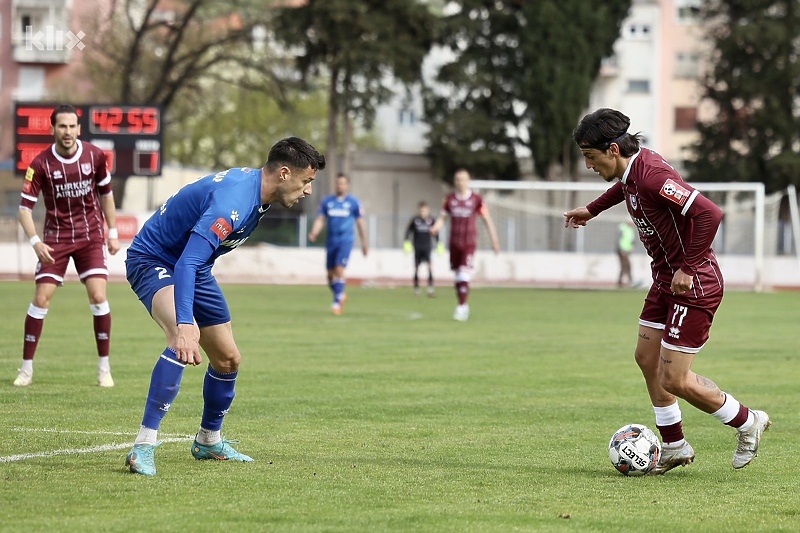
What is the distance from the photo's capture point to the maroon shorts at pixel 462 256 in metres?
20.9

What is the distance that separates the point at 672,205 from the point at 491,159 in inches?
1626

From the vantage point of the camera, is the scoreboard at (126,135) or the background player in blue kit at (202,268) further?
the scoreboard at (126,135)

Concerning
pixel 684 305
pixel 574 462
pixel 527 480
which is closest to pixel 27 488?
pixel 527 480

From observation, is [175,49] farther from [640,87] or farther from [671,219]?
[671,219]

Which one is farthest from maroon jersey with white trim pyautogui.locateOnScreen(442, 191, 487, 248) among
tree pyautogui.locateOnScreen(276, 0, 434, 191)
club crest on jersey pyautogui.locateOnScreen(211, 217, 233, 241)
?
tree pyautogui.locateOnScreen(276, 0, 434, 191)

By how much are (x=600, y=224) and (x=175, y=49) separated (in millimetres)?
17627

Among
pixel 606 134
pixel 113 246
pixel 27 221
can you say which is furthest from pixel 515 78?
pixel 606 134

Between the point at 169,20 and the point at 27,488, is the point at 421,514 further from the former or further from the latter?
the point at 169,20

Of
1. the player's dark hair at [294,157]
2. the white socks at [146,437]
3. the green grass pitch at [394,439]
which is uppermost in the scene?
the player's dark hair at [294,157]

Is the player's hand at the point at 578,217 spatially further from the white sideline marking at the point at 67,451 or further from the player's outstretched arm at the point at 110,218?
the player's outstretched arm at the point at 110,218

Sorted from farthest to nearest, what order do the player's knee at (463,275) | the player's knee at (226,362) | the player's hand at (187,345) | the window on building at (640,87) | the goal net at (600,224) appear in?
1. the window on building at (640,87)
2. the goal net at (600,224)
3. the player's knee at (463,275)
4. the player's knee at (226,362)
5. the player's hand at (187,345)

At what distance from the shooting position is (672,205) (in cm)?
677

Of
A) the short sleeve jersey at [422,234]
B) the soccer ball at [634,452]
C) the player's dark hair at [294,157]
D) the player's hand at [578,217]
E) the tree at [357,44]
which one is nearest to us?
the player's dark hair at [294,157]

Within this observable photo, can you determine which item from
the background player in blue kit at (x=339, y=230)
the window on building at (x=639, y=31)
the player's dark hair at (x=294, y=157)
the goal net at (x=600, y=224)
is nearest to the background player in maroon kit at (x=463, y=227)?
the background player in blue kit at (x=339, y=230)
